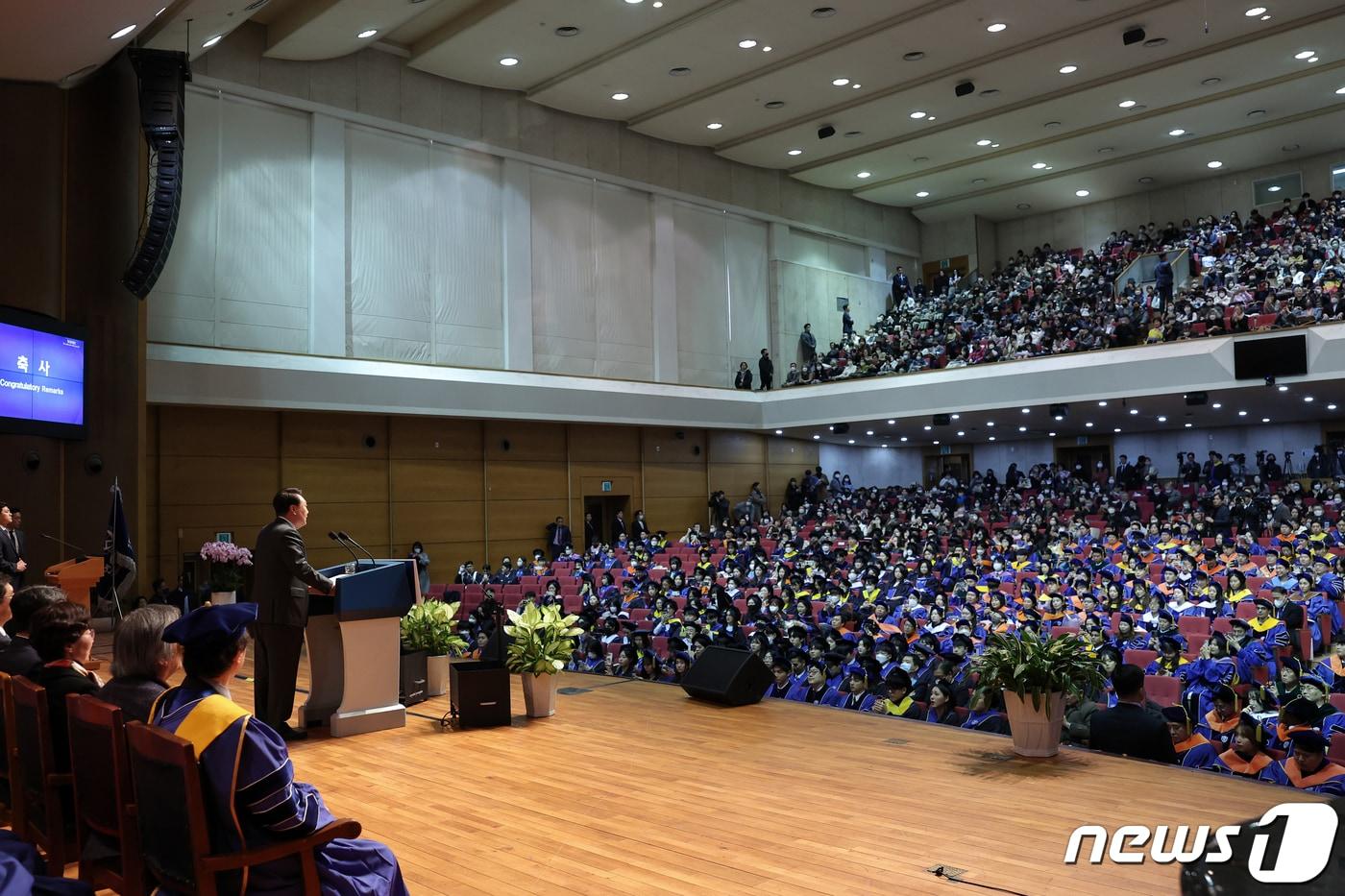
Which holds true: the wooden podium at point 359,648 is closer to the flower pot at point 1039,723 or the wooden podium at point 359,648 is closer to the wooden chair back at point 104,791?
the wooden chair back at point 104,791

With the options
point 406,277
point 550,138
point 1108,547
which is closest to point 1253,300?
point 1108,547

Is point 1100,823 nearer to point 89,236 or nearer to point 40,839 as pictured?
point 40,839

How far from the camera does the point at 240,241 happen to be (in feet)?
47.6

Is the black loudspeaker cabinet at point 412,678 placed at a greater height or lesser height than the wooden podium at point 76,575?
lesser

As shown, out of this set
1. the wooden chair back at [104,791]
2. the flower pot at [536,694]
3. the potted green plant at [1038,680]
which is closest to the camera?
the wooden chair back at [104,791]

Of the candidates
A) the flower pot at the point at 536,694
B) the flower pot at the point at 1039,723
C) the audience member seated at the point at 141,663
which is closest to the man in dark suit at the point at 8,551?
the flower pot at the point at 536,694

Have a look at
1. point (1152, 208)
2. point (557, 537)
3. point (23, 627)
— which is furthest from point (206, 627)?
point (1152, 208)

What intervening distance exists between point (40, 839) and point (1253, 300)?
17.5 meters

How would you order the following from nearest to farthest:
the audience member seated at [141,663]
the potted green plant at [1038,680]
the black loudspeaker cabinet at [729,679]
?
the audience member seated at [141,663]
the potted green plant at [1038,680]
the black loudspeaker cabinet at [729,679]

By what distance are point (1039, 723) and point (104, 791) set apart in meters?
3.98

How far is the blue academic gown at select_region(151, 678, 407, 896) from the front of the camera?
241cm

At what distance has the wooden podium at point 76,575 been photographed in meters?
7.63

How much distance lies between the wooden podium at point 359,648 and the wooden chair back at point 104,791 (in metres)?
2.44

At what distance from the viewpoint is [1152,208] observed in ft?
78.9
